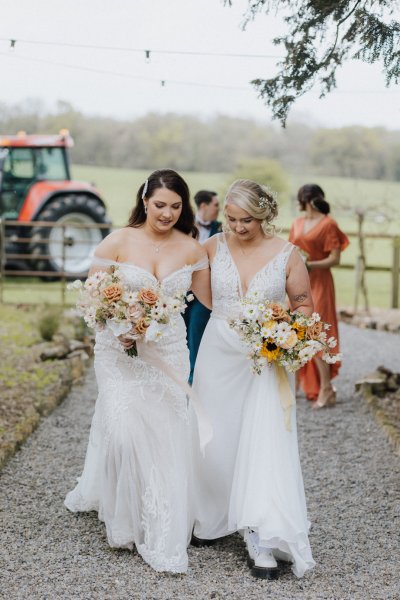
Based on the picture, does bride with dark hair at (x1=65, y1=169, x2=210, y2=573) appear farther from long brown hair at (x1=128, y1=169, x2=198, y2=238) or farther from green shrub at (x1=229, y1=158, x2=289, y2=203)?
green shrub at (x1=229, y1=158, x2=289, y2=203)

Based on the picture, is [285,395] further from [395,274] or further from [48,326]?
[395,274]

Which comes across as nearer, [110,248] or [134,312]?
[134,312]

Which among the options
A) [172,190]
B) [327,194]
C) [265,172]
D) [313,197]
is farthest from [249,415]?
[265,172]

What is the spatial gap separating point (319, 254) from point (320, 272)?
304 mm

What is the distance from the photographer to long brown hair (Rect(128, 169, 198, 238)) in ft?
15.5

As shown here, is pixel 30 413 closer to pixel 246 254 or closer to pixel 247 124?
pixel 246 254

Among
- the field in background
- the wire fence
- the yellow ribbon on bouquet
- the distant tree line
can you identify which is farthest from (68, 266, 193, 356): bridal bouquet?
the distant tree line

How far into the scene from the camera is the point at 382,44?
5730 millimetres

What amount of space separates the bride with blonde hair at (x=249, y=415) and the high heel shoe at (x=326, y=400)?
393 centimetres

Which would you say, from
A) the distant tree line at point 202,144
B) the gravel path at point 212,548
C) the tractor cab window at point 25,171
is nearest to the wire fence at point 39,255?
the tractor cab window at point 25,171

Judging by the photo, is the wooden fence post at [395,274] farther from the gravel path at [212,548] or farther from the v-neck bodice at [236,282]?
the v-neck bodice at [236,282]

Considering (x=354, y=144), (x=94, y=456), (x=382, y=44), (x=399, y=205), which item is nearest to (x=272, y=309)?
(x=94, y=456)

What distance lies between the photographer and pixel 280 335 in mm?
4332

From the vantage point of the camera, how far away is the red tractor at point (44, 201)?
19.9 meters
